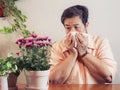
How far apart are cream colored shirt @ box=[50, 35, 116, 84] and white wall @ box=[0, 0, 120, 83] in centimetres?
5

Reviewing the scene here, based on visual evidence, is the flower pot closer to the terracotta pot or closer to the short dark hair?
the terracotta pot

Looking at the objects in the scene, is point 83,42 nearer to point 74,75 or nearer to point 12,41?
point 74,75

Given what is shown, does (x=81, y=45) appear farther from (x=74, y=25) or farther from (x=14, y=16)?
(x=14, y=16)

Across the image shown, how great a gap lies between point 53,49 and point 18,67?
0.42 meters

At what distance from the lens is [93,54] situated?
5.98ft

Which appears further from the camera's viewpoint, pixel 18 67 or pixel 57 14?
pixel 57 14

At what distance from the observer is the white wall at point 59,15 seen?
6.12 ft

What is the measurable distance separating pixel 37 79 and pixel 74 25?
2.00 feet

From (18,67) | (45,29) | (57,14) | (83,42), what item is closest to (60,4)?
(57,14)

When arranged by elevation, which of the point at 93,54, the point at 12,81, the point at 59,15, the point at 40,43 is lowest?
the point at 12,81

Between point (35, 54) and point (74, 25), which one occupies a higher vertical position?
point (74, 25)

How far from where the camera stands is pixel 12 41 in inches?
75.5

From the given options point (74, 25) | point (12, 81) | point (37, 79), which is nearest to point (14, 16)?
point (74, 25)

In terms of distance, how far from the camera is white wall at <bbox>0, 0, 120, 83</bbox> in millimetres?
1866
